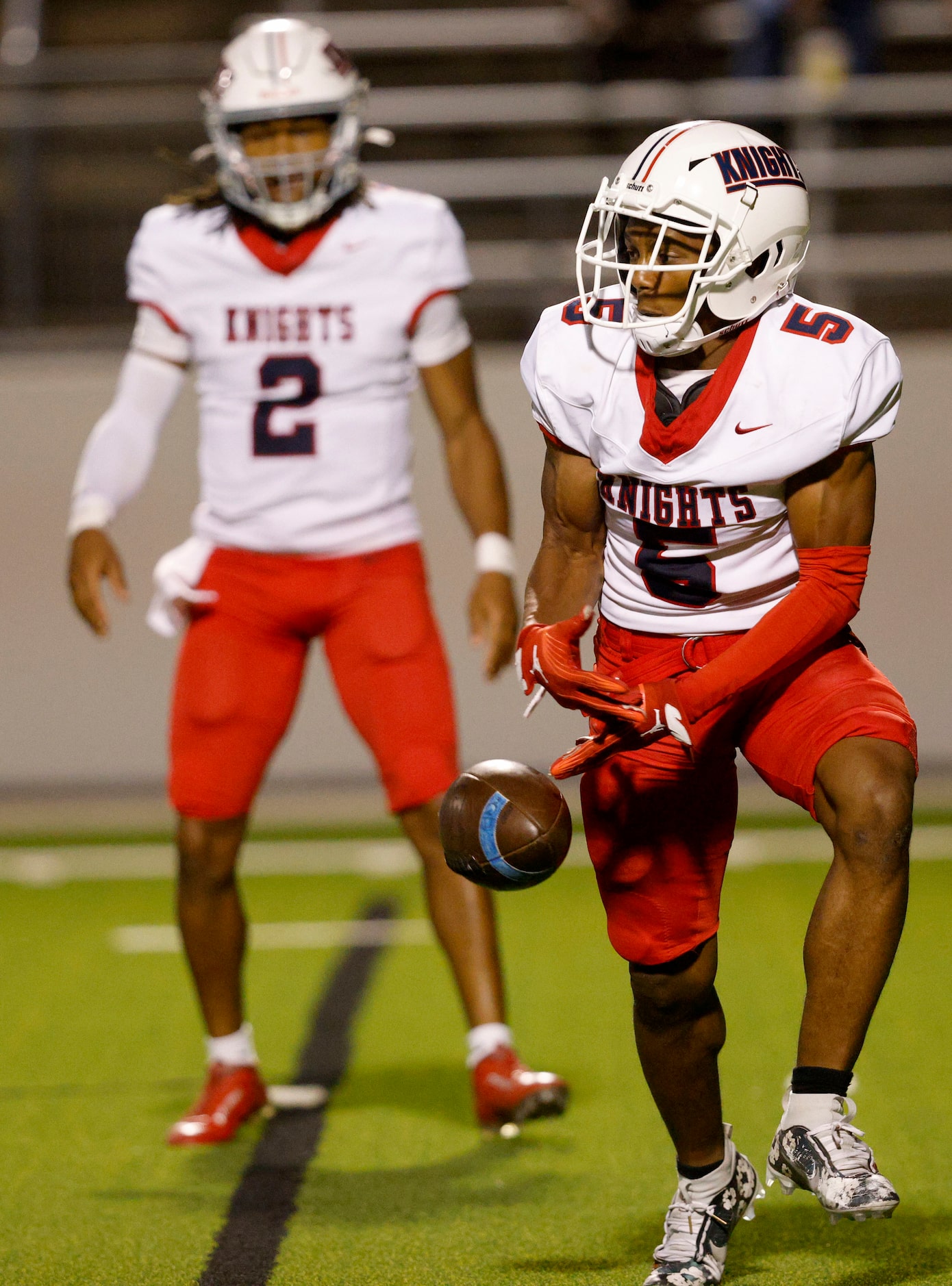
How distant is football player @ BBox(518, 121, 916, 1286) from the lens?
7.41 feet

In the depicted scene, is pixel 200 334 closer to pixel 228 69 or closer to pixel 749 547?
pixel 228 69

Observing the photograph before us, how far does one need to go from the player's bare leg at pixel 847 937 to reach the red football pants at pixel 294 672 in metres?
1.17

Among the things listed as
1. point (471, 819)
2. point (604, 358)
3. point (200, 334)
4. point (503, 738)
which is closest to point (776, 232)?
point (604, 358)

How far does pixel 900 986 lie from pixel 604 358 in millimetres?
2253

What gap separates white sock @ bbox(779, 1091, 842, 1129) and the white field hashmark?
246cm

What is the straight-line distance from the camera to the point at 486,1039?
10.9 feet

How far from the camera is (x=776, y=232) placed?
2344 mm

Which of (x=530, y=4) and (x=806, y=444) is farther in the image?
(x=530, y=4)

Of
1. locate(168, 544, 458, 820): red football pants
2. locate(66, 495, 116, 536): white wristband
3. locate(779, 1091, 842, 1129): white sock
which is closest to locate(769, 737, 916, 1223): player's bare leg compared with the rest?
locate(779, 1091, 842, 1129): white sock

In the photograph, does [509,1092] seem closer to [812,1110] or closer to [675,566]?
[812,1110]

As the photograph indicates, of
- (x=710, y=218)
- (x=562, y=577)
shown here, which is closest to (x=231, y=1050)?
(x=562, y=577)

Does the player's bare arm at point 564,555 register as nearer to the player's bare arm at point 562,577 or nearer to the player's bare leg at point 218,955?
the player's bare arm at point 562,577

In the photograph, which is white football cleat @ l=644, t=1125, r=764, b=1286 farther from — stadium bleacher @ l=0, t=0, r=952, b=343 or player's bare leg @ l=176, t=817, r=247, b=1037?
stadium bleacher @ l=0, t=0, r=952, b=343

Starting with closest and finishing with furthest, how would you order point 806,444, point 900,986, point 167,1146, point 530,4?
point 806,444 < point 167,1146 < point 900,986 < point 530,4
